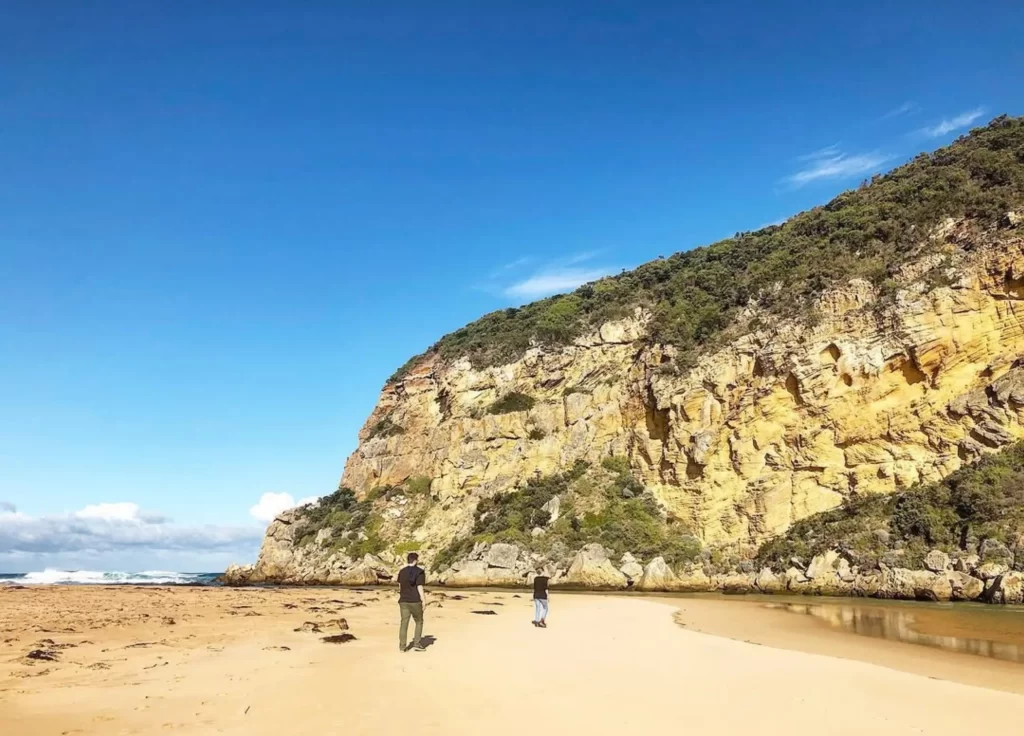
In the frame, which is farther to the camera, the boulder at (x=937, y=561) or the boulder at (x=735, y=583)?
the boulder at (x=735, y=583)

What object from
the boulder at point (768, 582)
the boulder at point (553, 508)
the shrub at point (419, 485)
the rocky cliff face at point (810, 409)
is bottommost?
the boulder at point (768, 582)

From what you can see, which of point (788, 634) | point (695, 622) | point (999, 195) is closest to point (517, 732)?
point (788, 634)

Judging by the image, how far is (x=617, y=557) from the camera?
37062 millimetres

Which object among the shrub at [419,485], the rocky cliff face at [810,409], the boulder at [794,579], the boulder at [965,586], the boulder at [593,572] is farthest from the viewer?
the shrub at [419,485]

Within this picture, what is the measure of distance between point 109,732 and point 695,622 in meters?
15.4

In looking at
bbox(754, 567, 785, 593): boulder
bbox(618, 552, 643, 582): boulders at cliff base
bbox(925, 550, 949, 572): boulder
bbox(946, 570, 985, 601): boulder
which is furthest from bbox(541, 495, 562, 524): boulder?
bbox(946, 570, 985, 601): boulder

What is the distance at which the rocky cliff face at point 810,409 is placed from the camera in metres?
33.7

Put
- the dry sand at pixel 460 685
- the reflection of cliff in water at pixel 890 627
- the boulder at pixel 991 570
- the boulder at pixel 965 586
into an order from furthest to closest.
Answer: the boulder at pixel 991 570
the boulder at pixel 965 586
the reflection of cliff in water at pixel 890 627
the dry sand at pixel 460 685

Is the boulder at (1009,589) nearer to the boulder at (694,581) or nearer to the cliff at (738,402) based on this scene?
the cliff at (738,402)

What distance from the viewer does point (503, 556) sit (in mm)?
40281

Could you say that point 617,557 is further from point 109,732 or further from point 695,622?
point 109,732

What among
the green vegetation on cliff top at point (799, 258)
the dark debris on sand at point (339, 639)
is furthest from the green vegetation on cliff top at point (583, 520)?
the dark debris on sand at point (339, 639)

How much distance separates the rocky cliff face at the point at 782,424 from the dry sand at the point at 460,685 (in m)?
18.7

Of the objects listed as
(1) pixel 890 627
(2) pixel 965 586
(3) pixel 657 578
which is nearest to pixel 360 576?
(3) pixel 657 578
